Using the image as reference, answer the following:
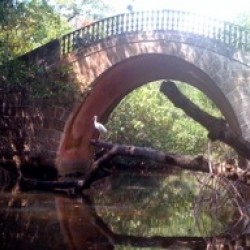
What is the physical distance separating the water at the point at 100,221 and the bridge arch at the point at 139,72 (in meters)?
4.16

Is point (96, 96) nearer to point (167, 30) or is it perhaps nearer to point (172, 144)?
point (167, 30)

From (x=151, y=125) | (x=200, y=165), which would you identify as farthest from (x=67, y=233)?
(x=151, y=125)

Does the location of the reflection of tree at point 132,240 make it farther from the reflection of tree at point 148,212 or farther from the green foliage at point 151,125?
the green foliage at point 151,125

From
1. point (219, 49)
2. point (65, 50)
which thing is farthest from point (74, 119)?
point (219, 49)

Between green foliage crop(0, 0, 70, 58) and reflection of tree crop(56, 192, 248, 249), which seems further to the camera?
green foliage crop(0, 0, 70, 58)

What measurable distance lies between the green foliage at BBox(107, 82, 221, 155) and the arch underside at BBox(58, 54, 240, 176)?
5416 millimetres

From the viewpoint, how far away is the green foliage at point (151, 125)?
2508 centimetres

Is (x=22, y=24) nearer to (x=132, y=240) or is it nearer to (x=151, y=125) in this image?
(x=151, y=125)

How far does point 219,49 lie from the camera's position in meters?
14.8

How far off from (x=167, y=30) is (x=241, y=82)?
9.36 ft

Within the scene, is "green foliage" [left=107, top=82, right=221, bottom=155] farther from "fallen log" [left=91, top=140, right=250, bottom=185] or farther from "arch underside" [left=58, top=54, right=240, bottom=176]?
"fallen log" [left=91, top=140, right=250, bottom=185]

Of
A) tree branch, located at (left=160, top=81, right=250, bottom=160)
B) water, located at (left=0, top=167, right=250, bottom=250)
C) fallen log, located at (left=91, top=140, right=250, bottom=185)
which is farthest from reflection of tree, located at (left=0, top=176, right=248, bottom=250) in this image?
tree branch, located at (left=160, top=81, right=250, bottom=160)

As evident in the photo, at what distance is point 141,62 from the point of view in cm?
1694

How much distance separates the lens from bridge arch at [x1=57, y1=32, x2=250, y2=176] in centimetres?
1469
